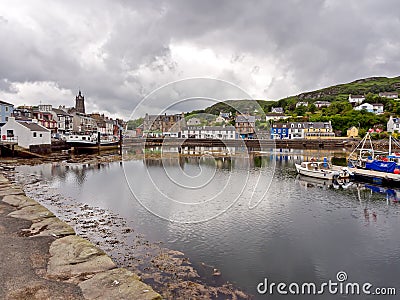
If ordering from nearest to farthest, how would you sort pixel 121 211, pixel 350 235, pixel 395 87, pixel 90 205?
pixel 350 235 < pixel 121 211 < pixel 90 205 < pixel 395 87

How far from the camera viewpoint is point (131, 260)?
10758 mm

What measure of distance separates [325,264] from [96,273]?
8.00 m

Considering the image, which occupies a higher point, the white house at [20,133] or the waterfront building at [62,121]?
the waterfront building at [62,121]

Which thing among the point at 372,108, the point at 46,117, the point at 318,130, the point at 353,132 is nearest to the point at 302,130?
the point at 318,130

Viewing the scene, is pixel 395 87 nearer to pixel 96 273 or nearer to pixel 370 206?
pixel 370 206

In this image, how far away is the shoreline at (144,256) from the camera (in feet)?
28.9

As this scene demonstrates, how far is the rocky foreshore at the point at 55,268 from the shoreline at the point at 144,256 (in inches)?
43.4

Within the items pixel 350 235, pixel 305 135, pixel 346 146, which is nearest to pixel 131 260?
pixel 350 235

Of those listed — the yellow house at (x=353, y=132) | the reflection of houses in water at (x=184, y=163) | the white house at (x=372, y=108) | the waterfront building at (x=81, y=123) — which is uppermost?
the white house at (x=372, y=108)

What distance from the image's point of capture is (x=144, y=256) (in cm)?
1116

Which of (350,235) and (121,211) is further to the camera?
(121,211)

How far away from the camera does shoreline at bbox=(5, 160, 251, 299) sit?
8.81 m

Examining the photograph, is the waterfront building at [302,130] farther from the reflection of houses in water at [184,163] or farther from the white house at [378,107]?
the reflection of houses in water at [184,163]

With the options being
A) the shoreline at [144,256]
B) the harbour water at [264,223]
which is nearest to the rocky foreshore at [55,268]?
the shoreline at [144,256]
